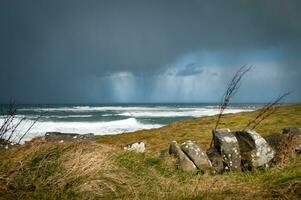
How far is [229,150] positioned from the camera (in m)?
10.5

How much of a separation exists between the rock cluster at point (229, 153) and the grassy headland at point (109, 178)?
98 cm

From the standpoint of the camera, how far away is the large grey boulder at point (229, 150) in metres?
10.4

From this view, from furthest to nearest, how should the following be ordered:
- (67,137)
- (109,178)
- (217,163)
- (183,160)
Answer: (67,137)
(217,163)
(183,160)
(109,178)

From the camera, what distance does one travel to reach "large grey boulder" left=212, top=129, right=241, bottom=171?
1044 centimetres

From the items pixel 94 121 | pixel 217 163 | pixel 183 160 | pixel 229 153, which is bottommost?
pixel 94 121

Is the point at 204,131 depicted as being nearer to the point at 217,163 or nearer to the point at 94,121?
the point at 217,163

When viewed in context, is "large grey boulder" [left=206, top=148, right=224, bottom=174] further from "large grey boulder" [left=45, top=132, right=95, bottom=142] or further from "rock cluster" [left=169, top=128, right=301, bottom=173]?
"large grey boulder" [left=45, top=132, right=95, bottom=142]

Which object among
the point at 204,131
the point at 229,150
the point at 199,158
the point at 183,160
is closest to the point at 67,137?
the point at 183,160

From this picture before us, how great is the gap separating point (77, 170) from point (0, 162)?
4.95ft

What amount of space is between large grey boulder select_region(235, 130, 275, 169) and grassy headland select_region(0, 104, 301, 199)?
3.42 ft

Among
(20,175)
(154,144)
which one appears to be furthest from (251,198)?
(154,144)

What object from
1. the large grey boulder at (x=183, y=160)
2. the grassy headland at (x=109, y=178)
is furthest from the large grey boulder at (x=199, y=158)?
the grassy headland at (x=109, y=178)

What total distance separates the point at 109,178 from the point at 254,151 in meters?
4.87

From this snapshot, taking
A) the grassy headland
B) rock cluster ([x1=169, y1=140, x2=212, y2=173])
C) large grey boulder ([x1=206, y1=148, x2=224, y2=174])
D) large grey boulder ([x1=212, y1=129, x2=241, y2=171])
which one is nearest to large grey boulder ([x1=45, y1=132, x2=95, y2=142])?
the grassy headland
